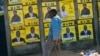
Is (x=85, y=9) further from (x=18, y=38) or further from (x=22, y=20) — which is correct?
(x=18, y=38)

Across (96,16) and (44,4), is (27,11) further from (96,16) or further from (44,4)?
(96,16)

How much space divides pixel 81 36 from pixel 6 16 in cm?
224

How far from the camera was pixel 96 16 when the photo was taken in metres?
13.5

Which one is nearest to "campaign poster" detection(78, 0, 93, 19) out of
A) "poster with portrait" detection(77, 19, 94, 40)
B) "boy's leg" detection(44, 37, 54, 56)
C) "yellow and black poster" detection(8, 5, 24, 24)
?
"poster with portrait" detection(77, 19, 94, 40)

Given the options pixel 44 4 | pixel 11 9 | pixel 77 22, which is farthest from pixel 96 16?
pixel 11 9

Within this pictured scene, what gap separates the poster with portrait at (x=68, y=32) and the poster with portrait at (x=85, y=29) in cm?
19

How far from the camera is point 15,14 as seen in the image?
42.5ft

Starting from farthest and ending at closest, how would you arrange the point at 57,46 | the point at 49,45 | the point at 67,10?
1. the point at 67,10
2. the point at 57,46
3. the point at 49,45

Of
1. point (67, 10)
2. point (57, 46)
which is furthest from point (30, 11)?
point (57, 46)

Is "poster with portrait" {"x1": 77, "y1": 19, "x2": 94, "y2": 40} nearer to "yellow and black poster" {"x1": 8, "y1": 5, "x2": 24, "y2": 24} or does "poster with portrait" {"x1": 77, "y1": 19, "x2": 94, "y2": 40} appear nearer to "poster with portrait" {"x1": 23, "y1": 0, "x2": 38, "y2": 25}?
"poster with portrait" {"x1": 23, "y1": 0, "x2": 38, "y2": 25}

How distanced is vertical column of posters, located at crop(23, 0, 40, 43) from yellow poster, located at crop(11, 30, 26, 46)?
4.5 inches

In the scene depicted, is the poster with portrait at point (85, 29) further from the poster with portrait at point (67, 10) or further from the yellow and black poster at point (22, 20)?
the yellow and black poster at point (22, 20)

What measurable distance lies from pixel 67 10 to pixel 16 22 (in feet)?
4.85

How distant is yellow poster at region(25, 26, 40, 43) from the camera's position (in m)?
13.1
